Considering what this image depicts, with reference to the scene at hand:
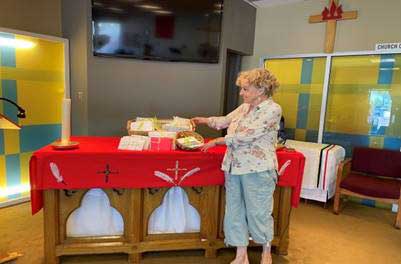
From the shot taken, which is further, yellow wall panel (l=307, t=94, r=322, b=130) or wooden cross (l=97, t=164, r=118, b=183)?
yellow wall panel (l=307, t=94, r=322, b=130)

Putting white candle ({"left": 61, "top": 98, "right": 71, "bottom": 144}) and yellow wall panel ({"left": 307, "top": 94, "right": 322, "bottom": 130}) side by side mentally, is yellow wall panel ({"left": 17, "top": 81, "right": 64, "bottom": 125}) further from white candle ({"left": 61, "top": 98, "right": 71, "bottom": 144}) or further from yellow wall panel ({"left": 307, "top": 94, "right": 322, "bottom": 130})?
yellow wall panel ({"left": 307, "top": 94, "right": 322, "bottom": 130})

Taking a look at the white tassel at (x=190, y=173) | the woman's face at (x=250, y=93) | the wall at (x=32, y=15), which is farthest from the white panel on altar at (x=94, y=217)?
the wall at (x=32, y=15)

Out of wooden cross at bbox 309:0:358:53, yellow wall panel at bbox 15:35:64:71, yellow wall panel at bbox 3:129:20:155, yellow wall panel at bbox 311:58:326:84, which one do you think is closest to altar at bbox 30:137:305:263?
yellow wall panel at bbox 3:129:20:155

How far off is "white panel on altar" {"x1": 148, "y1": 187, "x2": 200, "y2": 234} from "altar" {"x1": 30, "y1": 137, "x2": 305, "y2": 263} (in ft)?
0.05

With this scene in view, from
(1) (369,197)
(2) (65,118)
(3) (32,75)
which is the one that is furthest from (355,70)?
(3) (32,75)

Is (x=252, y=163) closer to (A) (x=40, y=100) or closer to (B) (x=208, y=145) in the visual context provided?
(B) (x=208, y=145)

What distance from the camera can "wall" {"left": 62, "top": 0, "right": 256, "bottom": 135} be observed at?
323cm

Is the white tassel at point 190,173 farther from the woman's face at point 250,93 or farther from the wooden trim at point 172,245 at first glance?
the woman's face at point 250,93

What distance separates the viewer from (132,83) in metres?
3.46

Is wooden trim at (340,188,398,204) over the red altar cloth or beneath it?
beneath

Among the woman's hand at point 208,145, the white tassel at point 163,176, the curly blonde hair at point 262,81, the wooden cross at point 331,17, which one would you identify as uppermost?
the wooden cross at point 331,17

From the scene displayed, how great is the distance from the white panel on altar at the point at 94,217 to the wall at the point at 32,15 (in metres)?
2.08

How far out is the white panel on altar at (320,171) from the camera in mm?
3369

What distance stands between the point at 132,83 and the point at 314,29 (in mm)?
2530
